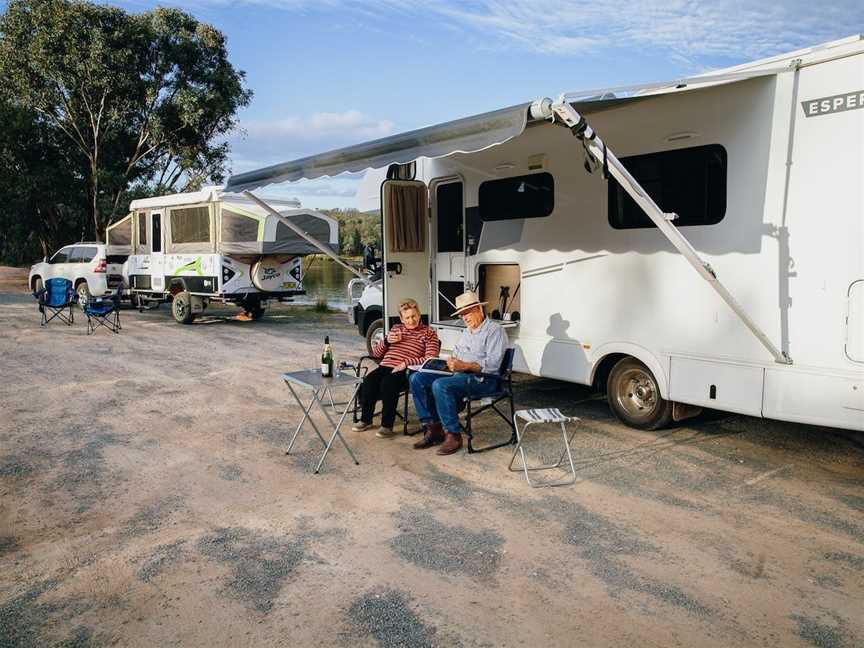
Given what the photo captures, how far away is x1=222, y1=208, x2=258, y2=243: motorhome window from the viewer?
512 inches

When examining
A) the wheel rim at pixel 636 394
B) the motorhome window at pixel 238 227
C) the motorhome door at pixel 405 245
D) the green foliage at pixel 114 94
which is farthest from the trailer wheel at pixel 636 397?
the green foliage at pixel 114 94

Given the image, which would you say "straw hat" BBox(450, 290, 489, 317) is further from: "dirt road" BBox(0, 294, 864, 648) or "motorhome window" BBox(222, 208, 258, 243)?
"motorhome window" BBox(222, 208, 258, 243)

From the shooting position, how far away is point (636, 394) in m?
6.00

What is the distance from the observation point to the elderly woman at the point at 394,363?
5.84m

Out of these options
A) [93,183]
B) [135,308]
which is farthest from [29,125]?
[135,308]

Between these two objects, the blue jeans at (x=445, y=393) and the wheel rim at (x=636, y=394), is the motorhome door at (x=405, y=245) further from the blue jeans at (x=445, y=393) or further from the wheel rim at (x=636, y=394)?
the wheel rim at (x=636, y=394)

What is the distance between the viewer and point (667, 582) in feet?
11.1

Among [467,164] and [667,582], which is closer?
[667,582]

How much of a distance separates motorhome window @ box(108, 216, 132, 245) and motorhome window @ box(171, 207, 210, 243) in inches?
72.4

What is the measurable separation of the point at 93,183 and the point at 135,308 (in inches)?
342

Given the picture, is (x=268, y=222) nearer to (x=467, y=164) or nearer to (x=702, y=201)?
(x=467, y=164)

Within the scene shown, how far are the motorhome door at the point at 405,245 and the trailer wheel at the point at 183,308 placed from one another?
22.8 feet

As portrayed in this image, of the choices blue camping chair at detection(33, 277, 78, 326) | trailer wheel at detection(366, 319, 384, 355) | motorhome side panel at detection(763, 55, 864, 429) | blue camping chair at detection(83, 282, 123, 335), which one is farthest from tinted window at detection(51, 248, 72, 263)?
motorhome side panel at detection(763, 55, 864, 429)

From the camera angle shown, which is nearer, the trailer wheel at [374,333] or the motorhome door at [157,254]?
the trailer wheel at [374,333]
